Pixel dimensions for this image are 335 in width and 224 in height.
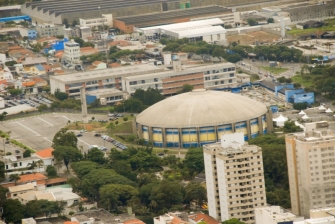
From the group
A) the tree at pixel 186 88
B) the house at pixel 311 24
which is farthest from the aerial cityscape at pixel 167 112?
the tree at pixel 186 88

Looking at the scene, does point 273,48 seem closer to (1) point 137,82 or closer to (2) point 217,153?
(1) point 137,82

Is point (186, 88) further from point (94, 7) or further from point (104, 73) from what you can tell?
point (94, 7)

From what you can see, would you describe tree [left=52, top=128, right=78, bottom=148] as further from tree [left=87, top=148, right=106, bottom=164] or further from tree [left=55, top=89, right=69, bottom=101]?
tree [left=55, top=89, right=69, bottom=101]

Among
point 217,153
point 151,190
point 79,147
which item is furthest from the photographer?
point 79,147

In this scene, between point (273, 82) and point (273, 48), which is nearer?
point (273, 82)

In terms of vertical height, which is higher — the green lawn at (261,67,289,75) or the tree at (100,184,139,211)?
the tree at (100,184,139,211)

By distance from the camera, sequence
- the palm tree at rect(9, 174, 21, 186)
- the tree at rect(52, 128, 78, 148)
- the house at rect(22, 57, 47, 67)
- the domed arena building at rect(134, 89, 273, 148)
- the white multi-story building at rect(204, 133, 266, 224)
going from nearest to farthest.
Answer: the white multi-story building at rect(204, 133, 266, 224), the palm tree at rect(9, 174, 21, 186), the tree at rect(52, 128, 78, 148), the domed arena building at rect(134, 89, 273, 148), the house at rect(22, 57, 47, 67)

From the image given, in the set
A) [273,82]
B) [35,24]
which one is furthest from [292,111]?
[35,24]

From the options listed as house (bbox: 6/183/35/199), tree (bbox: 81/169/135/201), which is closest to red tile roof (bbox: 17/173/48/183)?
house (bbox: 6/183/35/199)
